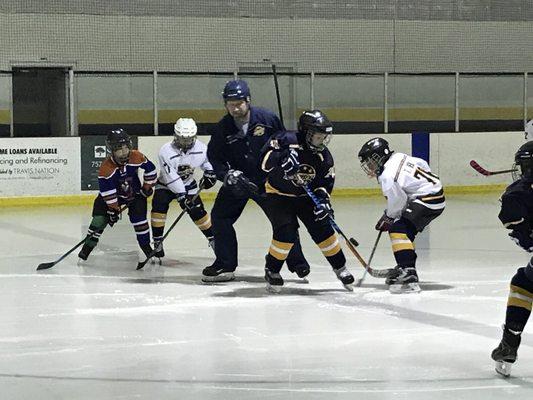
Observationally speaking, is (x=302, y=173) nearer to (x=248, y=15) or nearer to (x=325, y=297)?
(x=325, y=297)

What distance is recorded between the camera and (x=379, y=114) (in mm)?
14680

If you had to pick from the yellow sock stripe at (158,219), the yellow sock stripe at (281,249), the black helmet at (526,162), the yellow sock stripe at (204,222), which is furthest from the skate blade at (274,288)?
the black helmet at (526,162)

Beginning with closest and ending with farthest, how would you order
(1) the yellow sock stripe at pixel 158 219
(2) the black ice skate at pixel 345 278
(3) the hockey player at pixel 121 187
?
(2) the black ice skate at pixel 345 278, (3) the hockey player at pixel 121 187, (1) the yellow sock stripe at pixel 158 219

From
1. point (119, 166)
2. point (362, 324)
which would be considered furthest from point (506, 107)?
point (362, 324)

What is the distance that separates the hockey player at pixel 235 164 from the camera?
6512 millimetres

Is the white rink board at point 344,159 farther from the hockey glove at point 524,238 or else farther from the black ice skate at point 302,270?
the hockey glove at point 524,238

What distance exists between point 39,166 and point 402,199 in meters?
6.58

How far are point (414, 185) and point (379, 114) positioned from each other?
27.3ft

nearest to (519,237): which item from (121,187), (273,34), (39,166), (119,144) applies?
(119,144)

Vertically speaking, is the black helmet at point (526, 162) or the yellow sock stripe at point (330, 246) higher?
the black helmet at point (526, 162)

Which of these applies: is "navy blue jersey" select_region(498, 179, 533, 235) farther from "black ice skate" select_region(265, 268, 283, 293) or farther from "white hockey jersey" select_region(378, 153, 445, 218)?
"black ice skate" select_region(265, 268, 283, 293)

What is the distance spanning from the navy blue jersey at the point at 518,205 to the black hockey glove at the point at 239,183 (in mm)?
2575

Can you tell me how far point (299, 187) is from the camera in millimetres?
6316

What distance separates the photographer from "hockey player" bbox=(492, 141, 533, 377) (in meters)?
4.05
